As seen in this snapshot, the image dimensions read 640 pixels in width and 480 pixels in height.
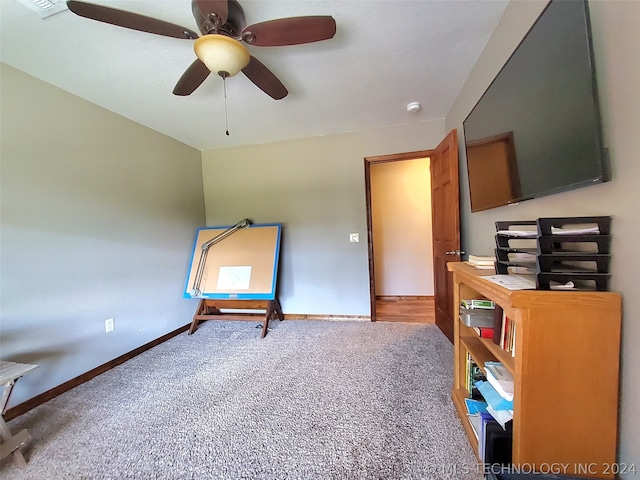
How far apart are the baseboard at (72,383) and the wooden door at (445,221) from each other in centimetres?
298

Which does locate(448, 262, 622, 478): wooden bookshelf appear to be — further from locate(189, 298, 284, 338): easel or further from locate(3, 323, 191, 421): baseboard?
locate(3, 323, 191, 421): baseboard

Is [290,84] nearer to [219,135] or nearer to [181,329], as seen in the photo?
[219,135]

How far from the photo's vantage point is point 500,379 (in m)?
1.09

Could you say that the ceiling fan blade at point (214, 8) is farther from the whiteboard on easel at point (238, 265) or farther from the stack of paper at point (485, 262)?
the whiteboard on easel at point (238, 265)

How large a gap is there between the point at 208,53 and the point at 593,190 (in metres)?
1.80

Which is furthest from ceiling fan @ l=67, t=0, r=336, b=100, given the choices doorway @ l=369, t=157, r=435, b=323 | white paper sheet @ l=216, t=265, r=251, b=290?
doorway @ l=369, t=157, r=435, b=323

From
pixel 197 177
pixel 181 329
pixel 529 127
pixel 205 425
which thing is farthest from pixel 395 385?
pixel 197 177

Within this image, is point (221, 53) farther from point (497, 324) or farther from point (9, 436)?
point (9, 436)

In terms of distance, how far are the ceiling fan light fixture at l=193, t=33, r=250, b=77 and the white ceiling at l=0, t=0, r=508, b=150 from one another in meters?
0.25

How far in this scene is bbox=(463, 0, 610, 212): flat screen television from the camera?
0.81 metres

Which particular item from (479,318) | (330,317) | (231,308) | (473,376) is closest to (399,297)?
(330,317)

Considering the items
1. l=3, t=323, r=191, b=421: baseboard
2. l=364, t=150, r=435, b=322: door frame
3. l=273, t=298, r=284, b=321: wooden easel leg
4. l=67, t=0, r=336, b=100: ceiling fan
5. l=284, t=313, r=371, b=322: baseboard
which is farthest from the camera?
l=273, t=298, r=284, b=321: wooden easel leg

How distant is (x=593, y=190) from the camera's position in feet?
3.01

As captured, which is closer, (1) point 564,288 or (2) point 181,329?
(1) point 564,288
